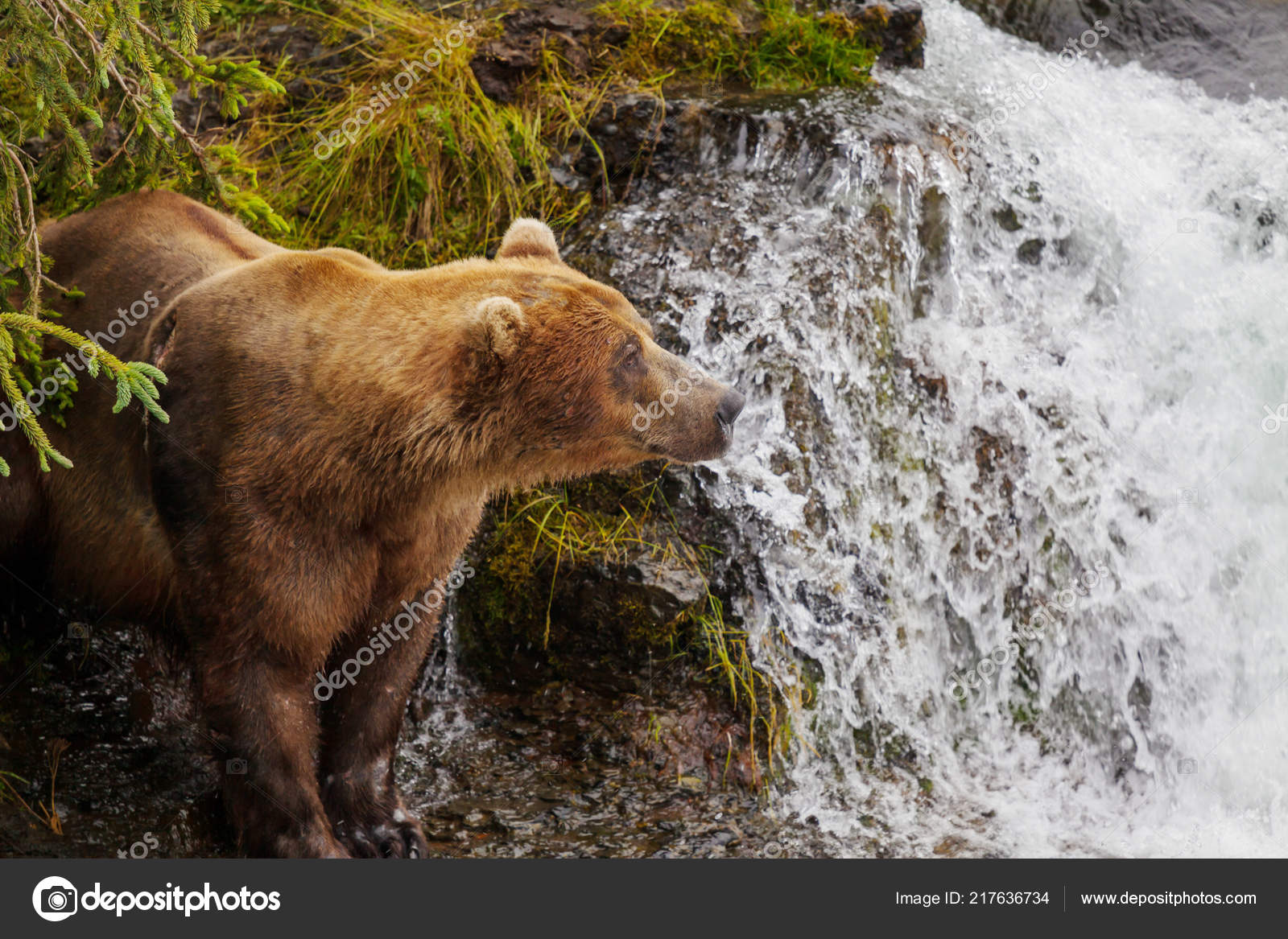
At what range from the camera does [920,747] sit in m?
6.56

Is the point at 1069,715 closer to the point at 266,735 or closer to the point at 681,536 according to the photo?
the point at 681,536

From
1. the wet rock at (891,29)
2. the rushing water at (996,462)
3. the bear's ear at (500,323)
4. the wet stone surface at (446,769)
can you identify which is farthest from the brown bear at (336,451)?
the wet rock at (891,29)

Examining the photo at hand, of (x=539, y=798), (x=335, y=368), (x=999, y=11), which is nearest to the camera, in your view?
(x=335, y=368)

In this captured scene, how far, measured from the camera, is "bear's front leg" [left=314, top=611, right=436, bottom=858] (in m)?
5.16

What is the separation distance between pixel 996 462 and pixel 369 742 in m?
3.98

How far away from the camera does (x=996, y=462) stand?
737cm

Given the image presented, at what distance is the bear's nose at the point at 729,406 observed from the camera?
491 centimetres

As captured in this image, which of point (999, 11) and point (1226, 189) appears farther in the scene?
point (999, 11)

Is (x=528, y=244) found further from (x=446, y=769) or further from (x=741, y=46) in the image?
(x=741, y=46)

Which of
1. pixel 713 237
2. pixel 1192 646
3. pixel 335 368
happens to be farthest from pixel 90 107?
pixel 1192 646

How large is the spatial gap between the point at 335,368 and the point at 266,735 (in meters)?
1.35

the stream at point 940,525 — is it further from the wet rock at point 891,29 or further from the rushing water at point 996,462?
the wet rock at point 891,29
